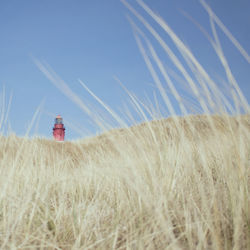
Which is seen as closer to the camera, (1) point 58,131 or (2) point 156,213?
(2) point 156,213

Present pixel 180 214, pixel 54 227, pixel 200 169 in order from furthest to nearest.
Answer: pixel 200 169, pixel 54 227, pixel 180 214

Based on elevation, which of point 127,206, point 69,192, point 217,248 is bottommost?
point 217,248

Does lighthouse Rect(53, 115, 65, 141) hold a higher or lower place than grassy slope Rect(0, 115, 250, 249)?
higher

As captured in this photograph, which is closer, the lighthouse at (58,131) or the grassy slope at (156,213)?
the grassy slope at (156,213)

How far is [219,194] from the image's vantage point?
1.05m

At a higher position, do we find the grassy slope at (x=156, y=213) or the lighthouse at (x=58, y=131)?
the lighthouse at (x=58, y=131)

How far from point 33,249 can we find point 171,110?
2.09 ft

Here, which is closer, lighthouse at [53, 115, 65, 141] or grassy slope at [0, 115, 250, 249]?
grassy slope at [0, 115, 250, 249]

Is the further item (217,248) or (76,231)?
(76,231)

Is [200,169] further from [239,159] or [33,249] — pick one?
[33,249]

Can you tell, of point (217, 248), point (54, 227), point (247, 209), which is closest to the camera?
point (217, 248)

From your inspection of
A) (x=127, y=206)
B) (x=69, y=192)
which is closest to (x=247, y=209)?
(x=127, y=206)

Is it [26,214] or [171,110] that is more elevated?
[171,110]

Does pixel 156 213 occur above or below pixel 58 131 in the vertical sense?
below
